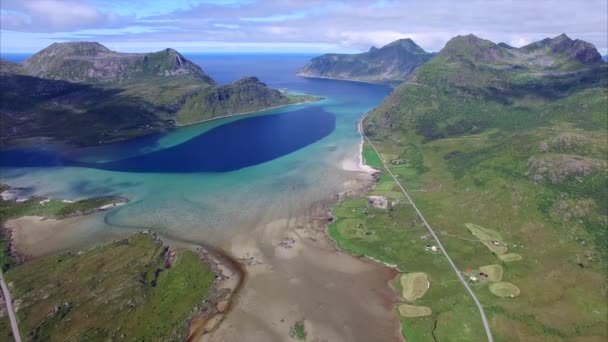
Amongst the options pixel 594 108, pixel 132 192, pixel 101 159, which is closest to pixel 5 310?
pixel 132 192

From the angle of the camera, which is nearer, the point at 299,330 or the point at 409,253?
the point at 299,330

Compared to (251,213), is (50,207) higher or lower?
lower

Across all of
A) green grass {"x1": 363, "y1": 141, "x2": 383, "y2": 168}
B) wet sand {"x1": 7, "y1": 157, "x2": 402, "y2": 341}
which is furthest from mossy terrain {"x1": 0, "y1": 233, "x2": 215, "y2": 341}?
green grass {"x1": 363, "y1": 141, "x2": 383, "y2": 168}

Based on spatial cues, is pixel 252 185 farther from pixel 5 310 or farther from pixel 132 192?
pixel 5 310

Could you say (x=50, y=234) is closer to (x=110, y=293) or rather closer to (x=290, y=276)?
(x=110, y=293)

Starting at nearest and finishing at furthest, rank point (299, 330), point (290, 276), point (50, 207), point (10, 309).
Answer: point (299, 330), point (10, 309), point (290, 276), point (50, 207)

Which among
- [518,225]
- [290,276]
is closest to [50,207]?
[290,276]
